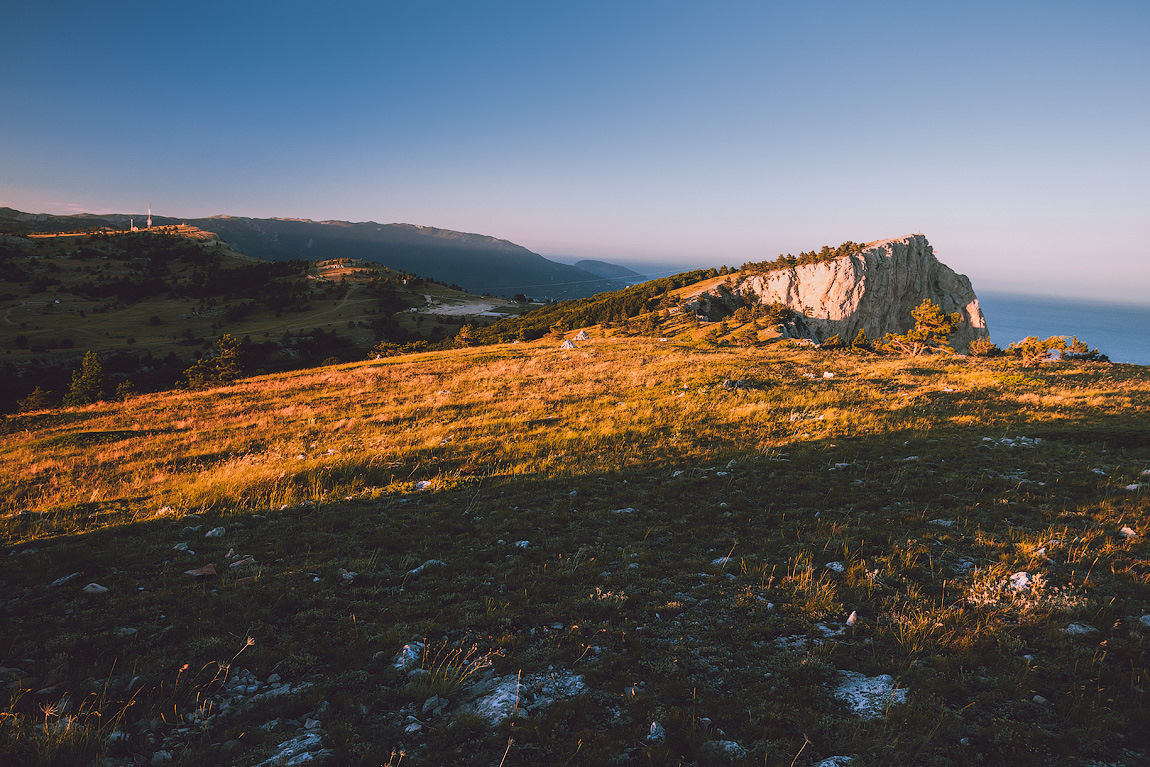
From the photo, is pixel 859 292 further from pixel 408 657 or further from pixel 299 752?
pixel 299 752

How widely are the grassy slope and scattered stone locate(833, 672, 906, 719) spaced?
13 centimetres

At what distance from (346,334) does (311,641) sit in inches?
4577

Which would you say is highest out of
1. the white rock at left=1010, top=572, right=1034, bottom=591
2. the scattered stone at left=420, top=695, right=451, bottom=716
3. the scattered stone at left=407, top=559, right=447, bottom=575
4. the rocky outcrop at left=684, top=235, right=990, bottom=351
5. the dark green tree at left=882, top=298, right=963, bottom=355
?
the rocky outcrop at left=684, top=235, right=990, bottom=351

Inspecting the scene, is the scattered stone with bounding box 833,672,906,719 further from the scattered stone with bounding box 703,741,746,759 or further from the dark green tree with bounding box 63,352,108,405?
the dark green tree with bounding box 63,352,108,405

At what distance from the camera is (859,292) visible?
346ft

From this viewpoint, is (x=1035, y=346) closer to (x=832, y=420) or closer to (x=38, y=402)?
(x=832, y=420)

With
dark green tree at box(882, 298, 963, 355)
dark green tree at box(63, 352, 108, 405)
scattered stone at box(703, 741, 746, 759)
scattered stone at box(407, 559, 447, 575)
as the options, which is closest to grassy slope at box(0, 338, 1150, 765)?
scattered stone at box(703, 741, 746, 759)

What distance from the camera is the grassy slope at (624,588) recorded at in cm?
322

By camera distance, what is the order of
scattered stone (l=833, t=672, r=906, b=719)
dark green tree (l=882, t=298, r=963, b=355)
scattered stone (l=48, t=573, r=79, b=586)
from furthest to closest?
dark green tree (l=882, t=298, r=963, b=355)
scattered stone (l=48, t=573, r=79, b=586)
scattered stone (l=833, t=672, r=906, b=719)

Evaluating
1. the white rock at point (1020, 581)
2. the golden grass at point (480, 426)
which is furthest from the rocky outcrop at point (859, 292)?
the white rock at point (1020, 581)

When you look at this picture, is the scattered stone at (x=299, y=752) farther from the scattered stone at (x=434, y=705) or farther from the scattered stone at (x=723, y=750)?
the scattered stone at (x=723, y=750)

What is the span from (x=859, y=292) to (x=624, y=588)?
124 meters

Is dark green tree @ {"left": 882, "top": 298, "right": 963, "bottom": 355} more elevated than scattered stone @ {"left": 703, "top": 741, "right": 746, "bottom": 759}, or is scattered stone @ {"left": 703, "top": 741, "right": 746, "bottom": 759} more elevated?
dark green tree @ {"left": 882, "top": 298, "right": 963, "bottom": 355}

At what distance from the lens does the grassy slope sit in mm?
3225
